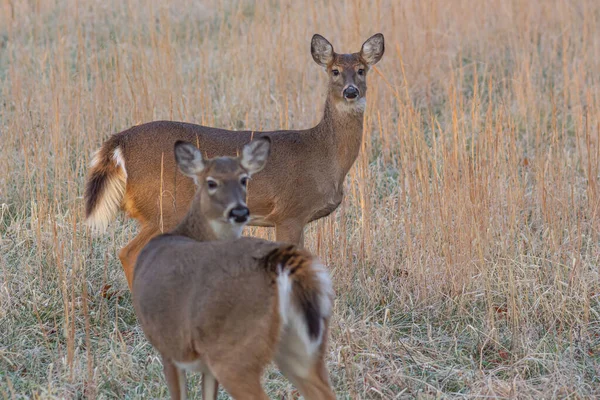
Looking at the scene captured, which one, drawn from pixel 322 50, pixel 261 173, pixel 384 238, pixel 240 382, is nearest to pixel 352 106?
pixel 322 50

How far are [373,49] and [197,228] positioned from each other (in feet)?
8.56

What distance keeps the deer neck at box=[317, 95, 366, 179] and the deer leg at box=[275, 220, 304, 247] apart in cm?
54

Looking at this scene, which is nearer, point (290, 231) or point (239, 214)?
point (239, 214)

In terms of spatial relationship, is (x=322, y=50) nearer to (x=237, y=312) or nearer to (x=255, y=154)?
(x=255, y=154)

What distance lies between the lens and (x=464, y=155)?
556 cm

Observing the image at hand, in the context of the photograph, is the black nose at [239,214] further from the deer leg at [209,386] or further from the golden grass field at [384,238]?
the golden grass field at [384,238]

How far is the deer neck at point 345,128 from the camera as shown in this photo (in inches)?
227

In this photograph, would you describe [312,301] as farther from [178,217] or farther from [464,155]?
[464,155]

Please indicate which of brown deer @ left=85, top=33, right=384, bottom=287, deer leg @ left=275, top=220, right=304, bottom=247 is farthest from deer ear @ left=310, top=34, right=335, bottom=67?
deer leg @ left=275, top=220, right=304, bottom=247

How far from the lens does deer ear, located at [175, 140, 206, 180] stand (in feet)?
13.2

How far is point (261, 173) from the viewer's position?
217 inches

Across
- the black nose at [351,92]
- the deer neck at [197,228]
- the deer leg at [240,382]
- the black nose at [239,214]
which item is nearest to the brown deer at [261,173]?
the black nose at [351,92]

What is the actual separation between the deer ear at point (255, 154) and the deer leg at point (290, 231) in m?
1.25

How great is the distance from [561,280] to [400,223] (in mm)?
1221
